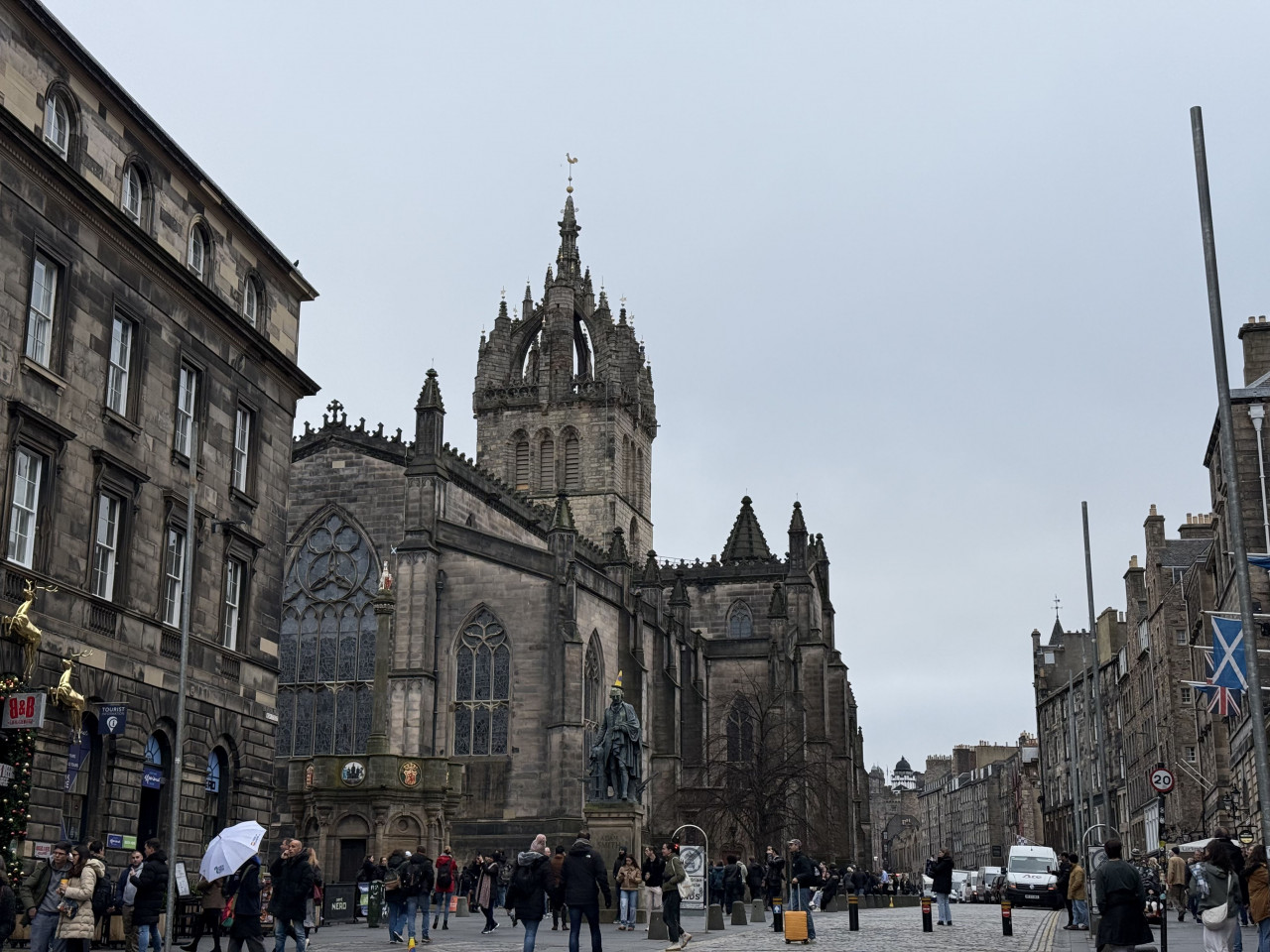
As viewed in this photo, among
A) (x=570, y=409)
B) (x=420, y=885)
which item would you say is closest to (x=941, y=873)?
(x=420, y=885)

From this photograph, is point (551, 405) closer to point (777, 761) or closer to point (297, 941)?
point (777, 761)

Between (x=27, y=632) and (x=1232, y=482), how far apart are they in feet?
52.6

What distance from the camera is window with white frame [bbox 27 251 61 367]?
2309cm

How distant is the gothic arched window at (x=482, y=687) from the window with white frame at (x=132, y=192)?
23.0m

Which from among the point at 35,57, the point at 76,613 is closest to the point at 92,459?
the point at 76,613

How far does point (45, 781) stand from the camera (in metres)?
22.4

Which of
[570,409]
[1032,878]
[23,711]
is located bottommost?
[1032,878]

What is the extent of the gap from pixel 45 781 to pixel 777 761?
4312 centimetres

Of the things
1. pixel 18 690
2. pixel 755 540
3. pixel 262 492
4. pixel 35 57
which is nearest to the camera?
pixel 18 690

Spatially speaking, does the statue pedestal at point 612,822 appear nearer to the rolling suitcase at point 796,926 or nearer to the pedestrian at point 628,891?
the pedestrian at point 628,891

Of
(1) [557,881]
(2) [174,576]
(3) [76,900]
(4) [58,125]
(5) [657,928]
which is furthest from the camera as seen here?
(2) [174,576]

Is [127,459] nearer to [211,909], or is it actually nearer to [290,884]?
[211,909]

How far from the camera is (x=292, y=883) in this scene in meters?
17.8

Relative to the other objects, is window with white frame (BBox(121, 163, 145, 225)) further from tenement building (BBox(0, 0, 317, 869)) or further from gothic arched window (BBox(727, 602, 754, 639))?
gothic arched window (BBox(727, 602, 754, 639))
